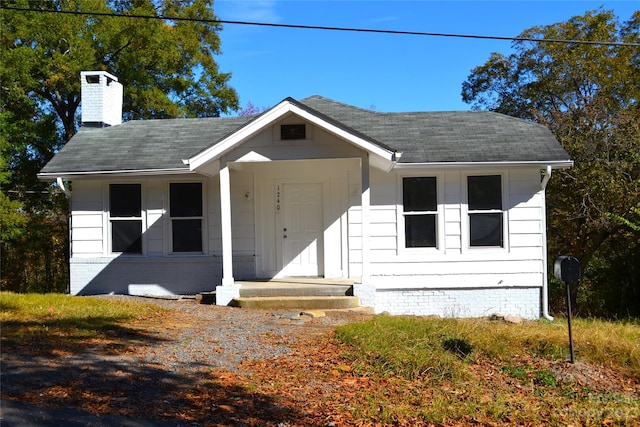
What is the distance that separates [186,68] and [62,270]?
10364 mm

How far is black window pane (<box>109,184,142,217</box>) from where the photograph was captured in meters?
13.7

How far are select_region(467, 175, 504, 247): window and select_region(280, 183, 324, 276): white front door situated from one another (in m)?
3.36

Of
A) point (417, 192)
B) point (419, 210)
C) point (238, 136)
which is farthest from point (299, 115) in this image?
point (419, 210)

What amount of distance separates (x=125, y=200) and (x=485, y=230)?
27.1ft

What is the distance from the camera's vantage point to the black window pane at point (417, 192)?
503 inches

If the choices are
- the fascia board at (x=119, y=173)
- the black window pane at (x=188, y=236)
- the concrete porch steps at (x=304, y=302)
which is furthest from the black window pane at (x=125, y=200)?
the concrete porch steps at (x=304, y=302)

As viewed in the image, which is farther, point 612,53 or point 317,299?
point 612,53

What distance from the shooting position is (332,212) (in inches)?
521

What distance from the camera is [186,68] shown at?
26.0 m

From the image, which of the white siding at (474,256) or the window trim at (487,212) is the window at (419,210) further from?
the window trim at (487,212)

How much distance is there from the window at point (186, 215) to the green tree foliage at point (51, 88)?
22.1ft

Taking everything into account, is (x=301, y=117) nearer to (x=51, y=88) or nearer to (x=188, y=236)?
(x=188, y=236)

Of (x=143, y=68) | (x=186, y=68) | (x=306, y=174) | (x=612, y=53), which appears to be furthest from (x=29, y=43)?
(x=612, y=53)

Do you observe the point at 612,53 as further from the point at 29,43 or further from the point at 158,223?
the point at 29,43
